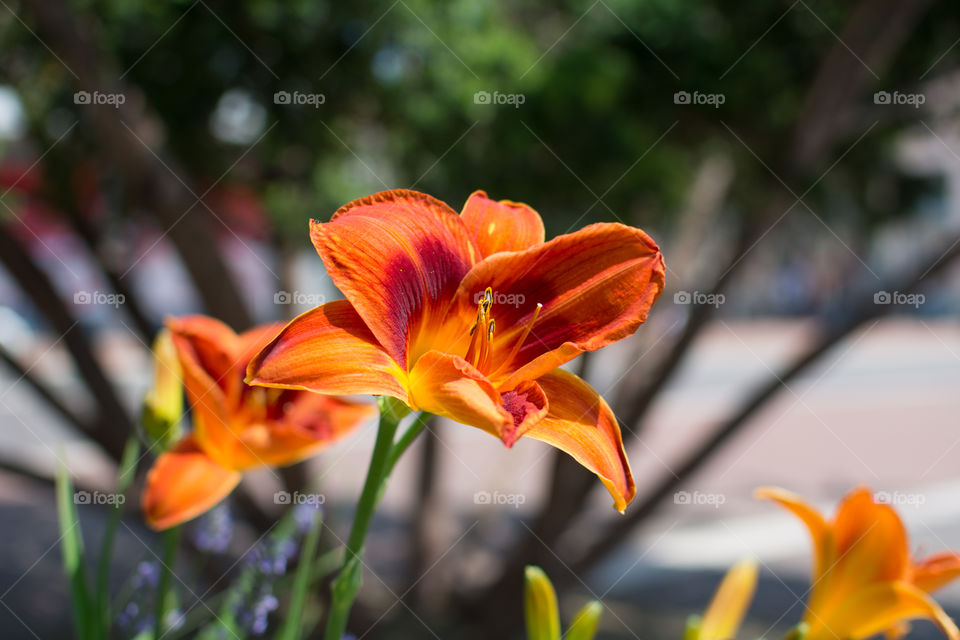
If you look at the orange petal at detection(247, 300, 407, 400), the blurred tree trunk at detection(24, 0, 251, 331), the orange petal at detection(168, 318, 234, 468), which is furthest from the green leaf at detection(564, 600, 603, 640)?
the blurred tree trunk at detection(24, 0, 251, 331)

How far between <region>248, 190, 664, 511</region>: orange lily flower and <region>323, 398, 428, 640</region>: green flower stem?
0.03 metres

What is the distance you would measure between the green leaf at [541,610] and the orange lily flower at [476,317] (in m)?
0.17

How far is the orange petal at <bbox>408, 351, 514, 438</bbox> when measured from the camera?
47 cm

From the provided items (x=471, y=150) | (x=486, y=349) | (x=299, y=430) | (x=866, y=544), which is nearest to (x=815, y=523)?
(x=866, y=544)

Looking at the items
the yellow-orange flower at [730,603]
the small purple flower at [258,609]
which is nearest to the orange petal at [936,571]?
the yellow-orange flower at [730,603]

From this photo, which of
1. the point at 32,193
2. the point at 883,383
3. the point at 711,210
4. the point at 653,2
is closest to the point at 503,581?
the point at 711,210

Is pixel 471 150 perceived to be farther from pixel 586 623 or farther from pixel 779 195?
pixel 586 623

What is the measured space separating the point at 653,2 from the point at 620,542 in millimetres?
1913

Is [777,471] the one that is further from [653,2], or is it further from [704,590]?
[653,2]

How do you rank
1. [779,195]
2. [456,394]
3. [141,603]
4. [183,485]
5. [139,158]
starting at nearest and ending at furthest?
[456,394], [183,485], [141,603], [139,158], [779,195]

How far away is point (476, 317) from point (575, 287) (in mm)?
78

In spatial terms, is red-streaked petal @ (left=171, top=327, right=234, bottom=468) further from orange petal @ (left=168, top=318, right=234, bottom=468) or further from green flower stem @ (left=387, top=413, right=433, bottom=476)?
green flower stem @ (left=387, top=413, right=433, bottom=476)

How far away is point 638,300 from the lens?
22.3 inches

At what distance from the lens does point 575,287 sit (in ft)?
1.90
